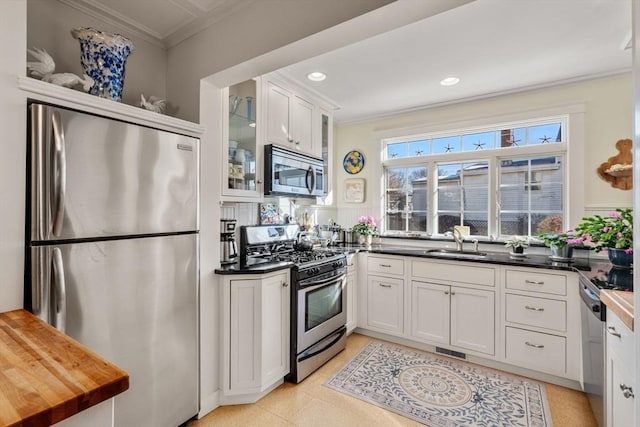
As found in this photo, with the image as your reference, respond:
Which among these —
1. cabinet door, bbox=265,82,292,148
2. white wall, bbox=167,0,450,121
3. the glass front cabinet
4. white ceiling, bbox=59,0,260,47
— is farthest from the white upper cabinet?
white ceiling, bbox=59,0,260,47

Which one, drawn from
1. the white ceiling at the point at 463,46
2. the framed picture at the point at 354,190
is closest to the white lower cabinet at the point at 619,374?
the white ceiling at the point at 463,46

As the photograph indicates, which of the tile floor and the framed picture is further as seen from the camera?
the framed picture

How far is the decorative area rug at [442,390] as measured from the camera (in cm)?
198

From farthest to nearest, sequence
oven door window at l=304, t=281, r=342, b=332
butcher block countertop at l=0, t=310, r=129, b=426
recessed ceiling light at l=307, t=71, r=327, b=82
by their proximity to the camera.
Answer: recessed ceiling light at l=307, t=71, r=327, b=82 → oven door window at l=304, t=281, r=342, b=332 → butcher block countertop at l=0, t=310, r=129, b=426

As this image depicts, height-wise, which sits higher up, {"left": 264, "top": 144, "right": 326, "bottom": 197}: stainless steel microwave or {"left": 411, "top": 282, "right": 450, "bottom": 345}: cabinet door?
{"left": 264, "top": 144, "right": 326, "bottom": 197}: stainless steel microwave

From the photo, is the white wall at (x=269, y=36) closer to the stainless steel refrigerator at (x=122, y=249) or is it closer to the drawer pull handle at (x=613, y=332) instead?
the stainless steel refrigerator at (x=122, y=249)

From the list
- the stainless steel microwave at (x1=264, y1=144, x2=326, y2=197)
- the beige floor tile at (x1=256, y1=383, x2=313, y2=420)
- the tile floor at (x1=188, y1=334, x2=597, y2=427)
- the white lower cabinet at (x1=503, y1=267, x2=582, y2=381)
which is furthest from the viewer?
the stainless steel microwave at (x1=264, y1=144, x2=326, y2=197)

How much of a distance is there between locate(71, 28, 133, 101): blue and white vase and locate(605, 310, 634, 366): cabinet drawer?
2.62m

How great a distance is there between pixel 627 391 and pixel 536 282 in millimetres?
1311

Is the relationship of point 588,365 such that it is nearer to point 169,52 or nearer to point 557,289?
point 557,289

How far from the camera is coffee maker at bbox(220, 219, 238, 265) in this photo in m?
2.35

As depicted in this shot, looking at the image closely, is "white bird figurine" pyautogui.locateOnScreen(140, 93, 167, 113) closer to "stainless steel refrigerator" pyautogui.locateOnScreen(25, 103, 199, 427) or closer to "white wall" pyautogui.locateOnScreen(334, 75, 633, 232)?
"stainless steel refrigerator" pyautogui.locateOnScreen(25, 103, 199, 427)

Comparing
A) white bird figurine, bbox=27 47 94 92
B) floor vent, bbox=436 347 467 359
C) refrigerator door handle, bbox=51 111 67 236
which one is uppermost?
white bird figurine, bbox=27 47 94 92

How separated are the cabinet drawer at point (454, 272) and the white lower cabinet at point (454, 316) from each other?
0.08m
